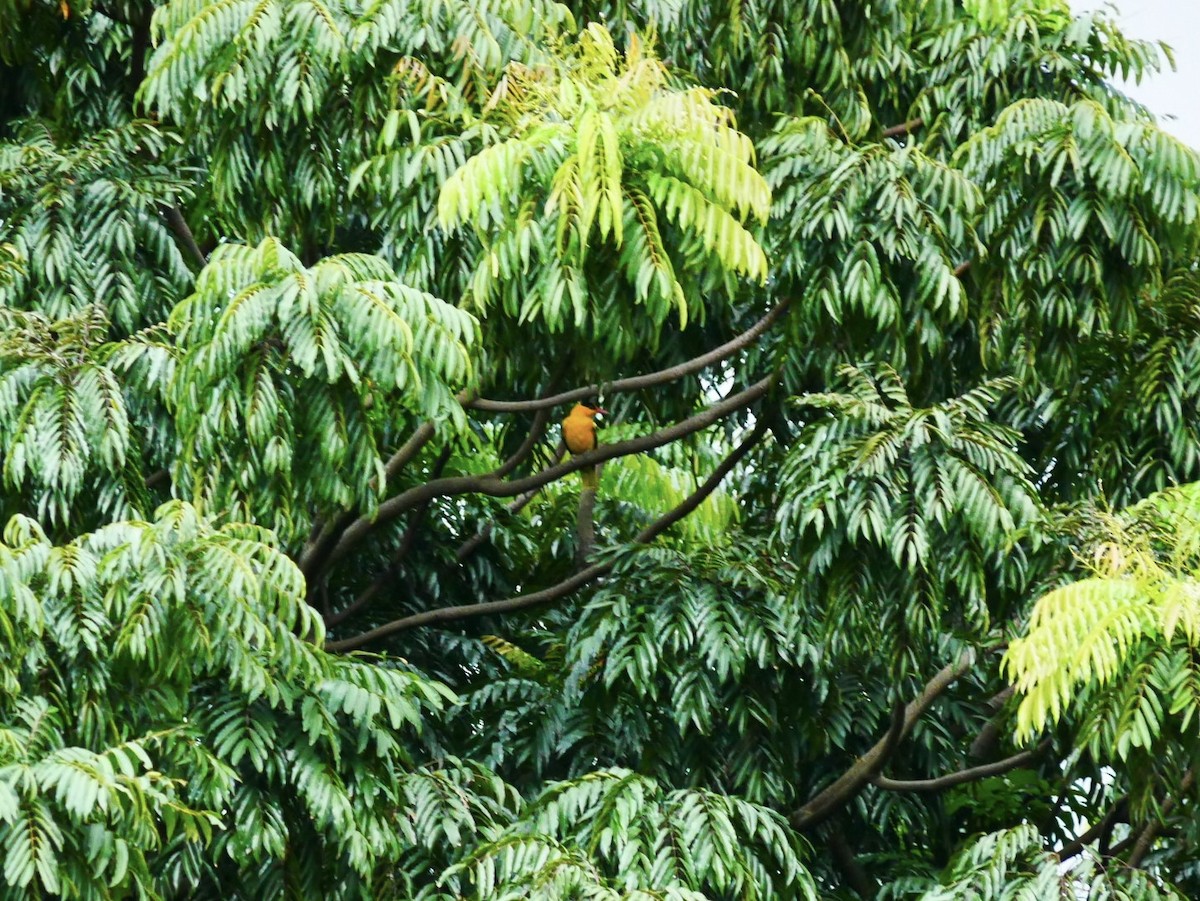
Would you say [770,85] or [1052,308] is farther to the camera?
[770,85]

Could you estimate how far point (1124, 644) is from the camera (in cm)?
505

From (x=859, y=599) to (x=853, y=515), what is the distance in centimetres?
33

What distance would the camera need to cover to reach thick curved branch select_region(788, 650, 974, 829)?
7172 mm

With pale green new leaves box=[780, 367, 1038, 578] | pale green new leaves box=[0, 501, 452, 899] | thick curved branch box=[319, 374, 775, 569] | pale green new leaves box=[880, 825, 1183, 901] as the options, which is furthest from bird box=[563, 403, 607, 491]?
pale green new leaves box=[880, 825, 1183, 901]

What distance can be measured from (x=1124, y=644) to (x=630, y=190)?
1.88m

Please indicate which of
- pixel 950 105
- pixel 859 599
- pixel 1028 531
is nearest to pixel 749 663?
pixel 859 599

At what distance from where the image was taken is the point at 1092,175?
6602 mm

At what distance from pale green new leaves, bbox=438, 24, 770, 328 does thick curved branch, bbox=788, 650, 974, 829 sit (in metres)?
2.11

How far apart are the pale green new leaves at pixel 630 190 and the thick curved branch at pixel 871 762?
211 cm

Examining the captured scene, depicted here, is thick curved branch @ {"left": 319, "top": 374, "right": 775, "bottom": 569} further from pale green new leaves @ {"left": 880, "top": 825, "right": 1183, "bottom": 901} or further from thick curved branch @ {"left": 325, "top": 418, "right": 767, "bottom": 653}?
pale green new leaves @ {"left": 880, "top": 825, "right": 1183, "bottom": 901}

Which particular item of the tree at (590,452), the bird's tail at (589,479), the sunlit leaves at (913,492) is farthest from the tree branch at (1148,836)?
the bird's tail at (589,479)

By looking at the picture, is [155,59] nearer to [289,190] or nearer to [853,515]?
[289,190]

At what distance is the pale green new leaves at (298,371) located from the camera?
5.61 metres

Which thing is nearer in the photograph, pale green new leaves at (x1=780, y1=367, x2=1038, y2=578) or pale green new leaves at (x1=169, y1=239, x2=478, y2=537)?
pale green new leaves at (x1=169, y1=239, x2=478, y2=537)
